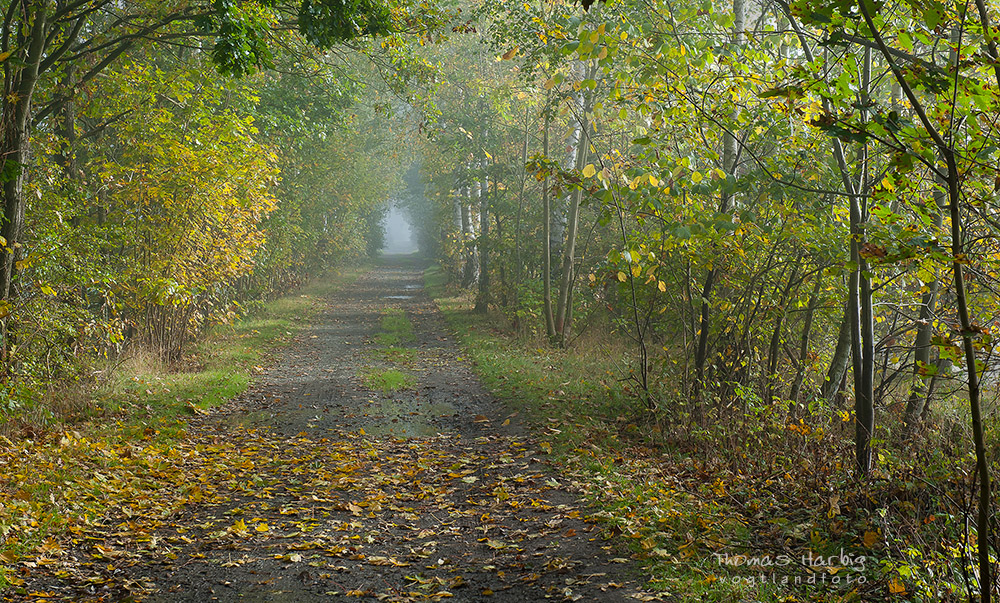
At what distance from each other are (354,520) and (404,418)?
392 centimetres

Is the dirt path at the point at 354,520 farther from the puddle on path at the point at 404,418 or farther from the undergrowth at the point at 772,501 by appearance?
the undergrowth at the point at 772,501

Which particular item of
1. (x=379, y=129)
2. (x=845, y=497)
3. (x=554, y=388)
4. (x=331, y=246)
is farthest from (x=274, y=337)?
(x=379, y=129)

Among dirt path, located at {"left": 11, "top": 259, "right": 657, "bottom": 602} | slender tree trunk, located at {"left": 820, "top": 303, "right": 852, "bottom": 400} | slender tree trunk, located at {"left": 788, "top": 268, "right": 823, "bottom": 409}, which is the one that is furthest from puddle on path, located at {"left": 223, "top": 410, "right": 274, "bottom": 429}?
slender tree trunk, located at {"left": 820, "top": 303, "right": 852, "bottom": 400}

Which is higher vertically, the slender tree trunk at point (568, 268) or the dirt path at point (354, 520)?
the slender tree trunk at point (568, 268)

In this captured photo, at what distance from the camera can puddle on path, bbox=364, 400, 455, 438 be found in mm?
8953

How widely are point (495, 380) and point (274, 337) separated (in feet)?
24.4

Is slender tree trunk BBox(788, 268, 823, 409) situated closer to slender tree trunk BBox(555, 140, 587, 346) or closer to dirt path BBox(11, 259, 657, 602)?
dirt path BBox(11, 259, 657, 602)

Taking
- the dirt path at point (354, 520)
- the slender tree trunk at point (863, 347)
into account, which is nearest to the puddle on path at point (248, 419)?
the dirt path at point (354, 520)

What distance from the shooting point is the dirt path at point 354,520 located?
4438mm

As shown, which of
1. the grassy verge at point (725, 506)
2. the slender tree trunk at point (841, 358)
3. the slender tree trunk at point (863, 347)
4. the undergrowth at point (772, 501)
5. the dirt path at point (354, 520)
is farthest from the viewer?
the slender tree trunk at point (841, 358)

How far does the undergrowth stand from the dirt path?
1.42ft

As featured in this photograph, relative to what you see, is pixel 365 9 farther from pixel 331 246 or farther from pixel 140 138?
pixel 331 246

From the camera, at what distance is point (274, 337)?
56.0 feet

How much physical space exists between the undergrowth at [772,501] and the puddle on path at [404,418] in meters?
1.51
